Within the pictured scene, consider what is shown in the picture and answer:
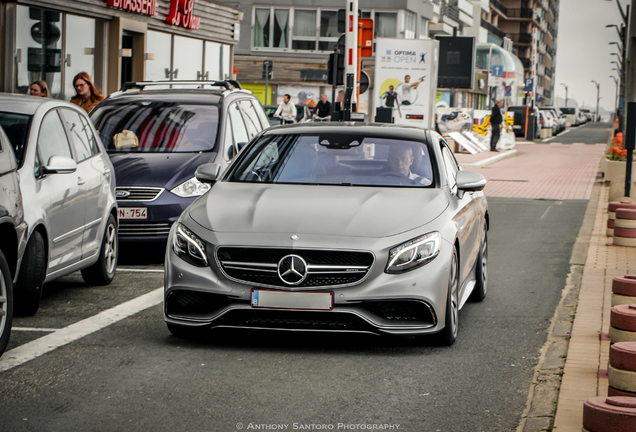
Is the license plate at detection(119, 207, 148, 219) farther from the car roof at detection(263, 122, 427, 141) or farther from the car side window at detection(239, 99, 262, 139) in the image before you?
the car roof at detection(263, 122, 427, 141)

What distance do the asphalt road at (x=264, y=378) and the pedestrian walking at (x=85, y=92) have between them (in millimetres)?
6092

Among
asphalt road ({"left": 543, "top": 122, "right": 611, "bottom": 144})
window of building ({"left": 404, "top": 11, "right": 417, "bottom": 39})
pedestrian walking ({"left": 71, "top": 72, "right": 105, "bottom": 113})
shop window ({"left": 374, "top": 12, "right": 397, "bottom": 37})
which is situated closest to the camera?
pedestrian walking ({"left": 71, "top": 72, "right": 105, "bottom": 113})

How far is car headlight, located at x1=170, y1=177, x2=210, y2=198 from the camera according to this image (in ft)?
34.2

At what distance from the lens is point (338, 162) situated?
289 inches

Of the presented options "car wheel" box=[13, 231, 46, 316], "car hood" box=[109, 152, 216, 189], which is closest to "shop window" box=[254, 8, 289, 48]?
"car hood" box=[109, 152, 216, 189]

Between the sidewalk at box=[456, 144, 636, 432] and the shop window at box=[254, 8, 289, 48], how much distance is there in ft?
141

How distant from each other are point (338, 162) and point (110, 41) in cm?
1532

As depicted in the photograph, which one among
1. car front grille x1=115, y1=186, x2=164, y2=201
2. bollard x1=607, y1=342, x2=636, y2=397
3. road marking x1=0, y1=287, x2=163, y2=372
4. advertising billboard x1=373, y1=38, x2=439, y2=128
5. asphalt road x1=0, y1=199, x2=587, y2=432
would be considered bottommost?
road marking x1=0, y1=287, x2=163, y2=372

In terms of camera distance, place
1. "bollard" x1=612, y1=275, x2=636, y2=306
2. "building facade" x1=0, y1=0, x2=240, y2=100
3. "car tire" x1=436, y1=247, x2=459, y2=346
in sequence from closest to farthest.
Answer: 1. "car tire" x1=436, y1=247, x2=459, y2=346
2. "bollard" x1=612, y1=275, x2=636, y2=306
3. "building facade" x1=0, y1=0, x2=240, y2=100

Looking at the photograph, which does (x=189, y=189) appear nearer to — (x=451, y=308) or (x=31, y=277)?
(x=31, y=277)

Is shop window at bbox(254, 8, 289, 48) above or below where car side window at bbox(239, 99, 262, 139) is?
above

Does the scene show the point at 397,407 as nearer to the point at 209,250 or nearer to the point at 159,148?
the point at 209,250

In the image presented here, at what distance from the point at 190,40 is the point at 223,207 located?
20765 mm

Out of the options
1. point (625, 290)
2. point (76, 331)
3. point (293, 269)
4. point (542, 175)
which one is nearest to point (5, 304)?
point (76, 331)
